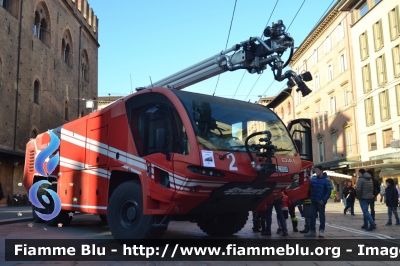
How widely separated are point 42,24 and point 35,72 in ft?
16.0

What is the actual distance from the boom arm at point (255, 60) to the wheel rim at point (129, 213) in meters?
4.76

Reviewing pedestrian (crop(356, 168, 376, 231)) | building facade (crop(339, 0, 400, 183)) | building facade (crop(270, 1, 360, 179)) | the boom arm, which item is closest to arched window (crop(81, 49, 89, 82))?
building facade (crop(270, 1, 360, 179))

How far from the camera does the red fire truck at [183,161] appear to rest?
6.61 m

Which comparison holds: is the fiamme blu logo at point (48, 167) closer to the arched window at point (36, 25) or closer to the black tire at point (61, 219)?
the black tire at point (61, 219)

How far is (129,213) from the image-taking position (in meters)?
7.34

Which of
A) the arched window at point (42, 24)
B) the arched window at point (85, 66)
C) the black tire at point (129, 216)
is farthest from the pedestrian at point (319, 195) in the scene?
the arched window at point (85, 66)

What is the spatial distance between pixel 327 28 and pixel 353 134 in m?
11.9

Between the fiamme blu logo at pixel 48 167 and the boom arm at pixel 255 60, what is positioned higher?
the boom arm at pixel 255 60

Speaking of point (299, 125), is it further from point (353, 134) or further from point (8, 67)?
point (353, 134)

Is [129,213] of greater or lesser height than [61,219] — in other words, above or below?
above

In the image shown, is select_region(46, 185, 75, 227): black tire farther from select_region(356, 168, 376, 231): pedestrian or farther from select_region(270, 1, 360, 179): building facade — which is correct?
select_region(270, 1, 360, 179): building facade

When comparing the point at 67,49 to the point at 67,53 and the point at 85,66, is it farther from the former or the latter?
the point at 85,66

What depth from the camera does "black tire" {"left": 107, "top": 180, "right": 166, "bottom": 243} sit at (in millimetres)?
6922

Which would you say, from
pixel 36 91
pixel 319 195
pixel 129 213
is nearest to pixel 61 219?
pixel 129 213
